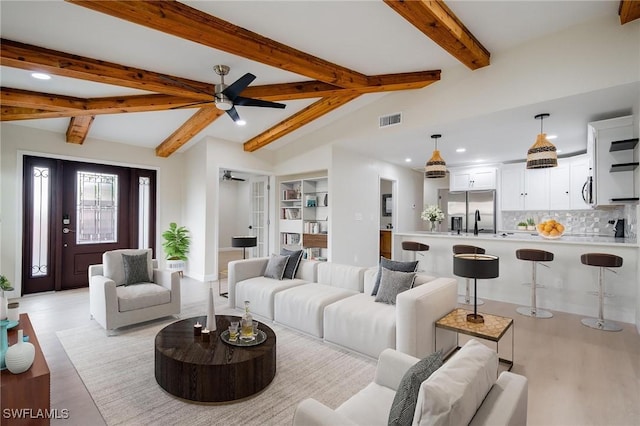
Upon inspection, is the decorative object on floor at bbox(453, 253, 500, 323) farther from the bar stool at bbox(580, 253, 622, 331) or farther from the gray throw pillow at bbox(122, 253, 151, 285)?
the gray throw pillow at bbox(122, 253, 151, 285)

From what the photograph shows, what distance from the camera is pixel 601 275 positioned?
12.6 ft

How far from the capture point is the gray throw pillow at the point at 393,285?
10.4ft

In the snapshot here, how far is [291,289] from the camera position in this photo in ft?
12.5

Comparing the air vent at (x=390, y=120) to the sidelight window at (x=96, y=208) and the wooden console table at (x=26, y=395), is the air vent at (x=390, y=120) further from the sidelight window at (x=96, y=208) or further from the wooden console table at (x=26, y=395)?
the sidelight window at (x=96, y=208)

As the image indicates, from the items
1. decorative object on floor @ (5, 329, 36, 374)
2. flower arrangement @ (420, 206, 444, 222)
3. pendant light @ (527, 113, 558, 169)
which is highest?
pendant light @ (527, 113, 558, 169)

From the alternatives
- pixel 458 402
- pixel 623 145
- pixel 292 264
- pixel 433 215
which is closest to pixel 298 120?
pixel 292 264

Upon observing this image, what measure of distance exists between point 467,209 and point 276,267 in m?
5.28

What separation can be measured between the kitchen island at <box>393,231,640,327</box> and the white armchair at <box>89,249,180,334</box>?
429 centimetres

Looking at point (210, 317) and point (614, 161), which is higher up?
point (614, 161)

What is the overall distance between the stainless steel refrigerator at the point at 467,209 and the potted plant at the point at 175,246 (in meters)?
6.18

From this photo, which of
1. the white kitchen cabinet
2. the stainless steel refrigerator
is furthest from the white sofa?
the stainless steel refrigerator

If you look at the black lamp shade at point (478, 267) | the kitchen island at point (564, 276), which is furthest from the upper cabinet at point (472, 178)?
the black lamp shade at point (478, 267)

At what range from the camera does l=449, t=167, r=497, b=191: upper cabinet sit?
727 centimetres

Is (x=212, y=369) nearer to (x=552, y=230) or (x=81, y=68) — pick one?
(x=81, y=68)
